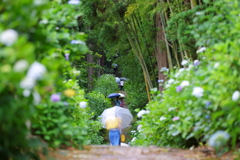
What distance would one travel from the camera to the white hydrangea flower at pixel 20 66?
2.11 m

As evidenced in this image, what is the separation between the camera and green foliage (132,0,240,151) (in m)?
3.41

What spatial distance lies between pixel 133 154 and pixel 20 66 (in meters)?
2.40

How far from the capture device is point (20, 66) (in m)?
2.10

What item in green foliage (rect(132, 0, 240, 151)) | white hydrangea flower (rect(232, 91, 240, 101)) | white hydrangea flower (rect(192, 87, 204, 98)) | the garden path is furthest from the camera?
the garden path

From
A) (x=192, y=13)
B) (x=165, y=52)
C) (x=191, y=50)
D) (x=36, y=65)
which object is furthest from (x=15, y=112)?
(x=165, y=52)

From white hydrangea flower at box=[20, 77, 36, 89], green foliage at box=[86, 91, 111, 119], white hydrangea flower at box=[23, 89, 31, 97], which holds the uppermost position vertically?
green foliage at box=[86, 91, 111, 119]

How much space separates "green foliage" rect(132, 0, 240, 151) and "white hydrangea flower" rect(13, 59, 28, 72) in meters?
1.70

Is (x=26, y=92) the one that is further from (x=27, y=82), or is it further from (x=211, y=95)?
(x=211, y=95)

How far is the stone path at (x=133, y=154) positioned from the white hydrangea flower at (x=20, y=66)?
1.71 metres

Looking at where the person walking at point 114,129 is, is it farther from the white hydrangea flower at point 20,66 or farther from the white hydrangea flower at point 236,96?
the white hydrangea flower at point 20,66

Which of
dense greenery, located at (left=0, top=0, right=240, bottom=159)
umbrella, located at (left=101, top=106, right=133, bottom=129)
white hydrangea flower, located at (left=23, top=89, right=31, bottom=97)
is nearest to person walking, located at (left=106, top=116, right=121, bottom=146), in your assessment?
umbrella, located at (left=101, top=106, right=133, bottom=129)

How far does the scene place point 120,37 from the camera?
11.1 meters

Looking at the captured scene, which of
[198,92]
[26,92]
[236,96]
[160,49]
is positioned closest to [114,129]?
[160,49]

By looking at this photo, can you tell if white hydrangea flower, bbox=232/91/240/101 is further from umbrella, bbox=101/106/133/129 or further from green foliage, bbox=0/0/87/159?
umbrella, bbox=101/106/133/129
